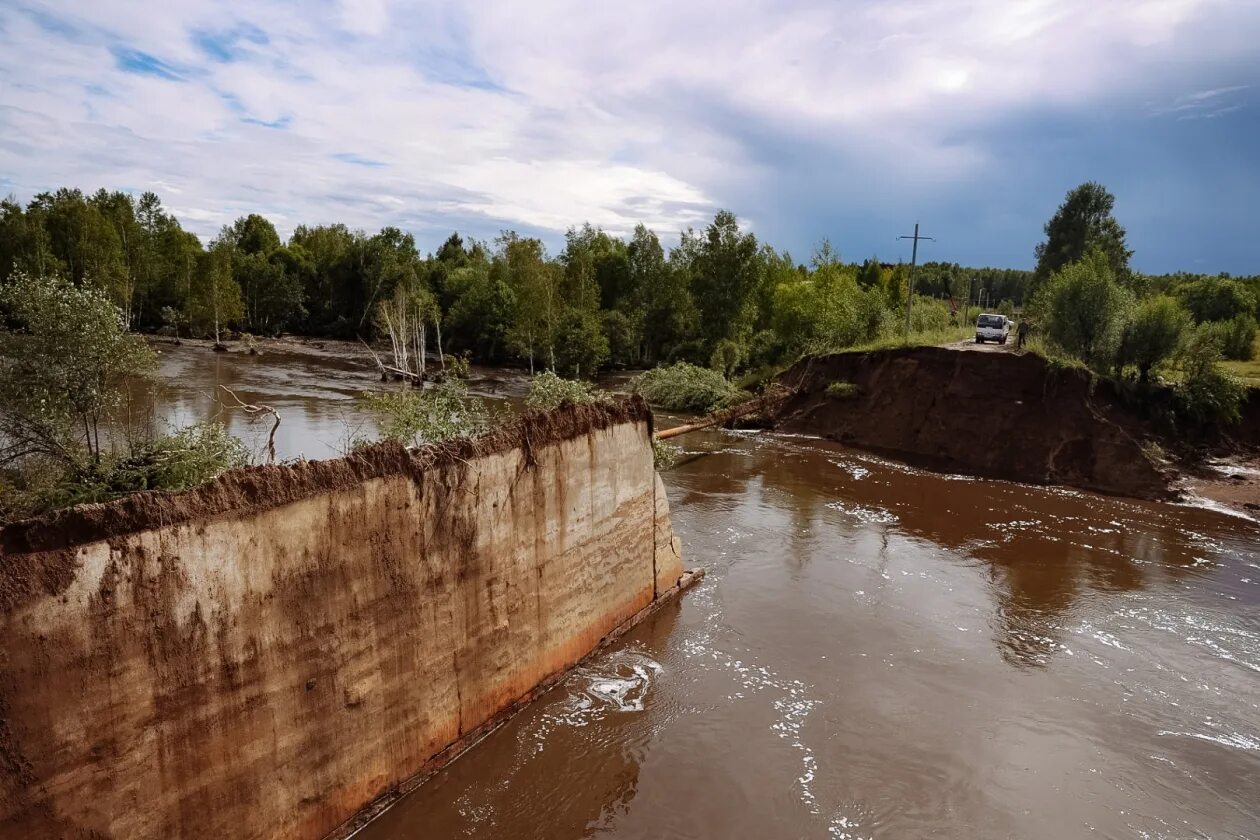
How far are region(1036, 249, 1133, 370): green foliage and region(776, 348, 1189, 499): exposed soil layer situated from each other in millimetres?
1422

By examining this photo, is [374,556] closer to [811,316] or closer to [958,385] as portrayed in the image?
[958,385]

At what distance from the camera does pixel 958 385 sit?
2925cm

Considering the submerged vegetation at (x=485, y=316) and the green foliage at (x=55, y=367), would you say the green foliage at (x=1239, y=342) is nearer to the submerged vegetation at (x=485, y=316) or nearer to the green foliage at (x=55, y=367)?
the submerged vegetation at (x=485, y=316)

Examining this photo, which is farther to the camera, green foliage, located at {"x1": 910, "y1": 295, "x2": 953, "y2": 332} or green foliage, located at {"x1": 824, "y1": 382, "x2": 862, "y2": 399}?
green foliage, located at {"x1": 910, "y1": 295, "x2": 953, "y2": 332}

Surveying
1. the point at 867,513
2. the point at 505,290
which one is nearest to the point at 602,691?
the point at 867,513

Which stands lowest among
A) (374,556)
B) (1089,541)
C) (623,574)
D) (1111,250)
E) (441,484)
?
(1089,541)

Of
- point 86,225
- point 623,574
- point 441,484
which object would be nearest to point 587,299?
point 86,225

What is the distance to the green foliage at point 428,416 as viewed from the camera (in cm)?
1134

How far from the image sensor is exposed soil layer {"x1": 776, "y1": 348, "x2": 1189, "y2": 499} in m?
25.0

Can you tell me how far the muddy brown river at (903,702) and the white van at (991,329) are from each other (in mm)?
14690

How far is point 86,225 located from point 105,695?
56516 mm

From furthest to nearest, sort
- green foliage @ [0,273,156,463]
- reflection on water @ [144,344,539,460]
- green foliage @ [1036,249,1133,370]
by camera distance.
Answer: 1. green foliage @ [1036,249,1133,370]
2. reflection on water @ [144,344,539,460]
3. green foliage @ [0,273,156,463]

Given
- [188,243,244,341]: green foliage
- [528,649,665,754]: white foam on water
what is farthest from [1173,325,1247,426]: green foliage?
[188,243,244,341]: green foliage

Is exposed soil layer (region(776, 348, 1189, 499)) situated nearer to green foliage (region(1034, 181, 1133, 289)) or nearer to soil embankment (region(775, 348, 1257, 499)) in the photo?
soil embankment (region(775, 348, 1257, 499))
